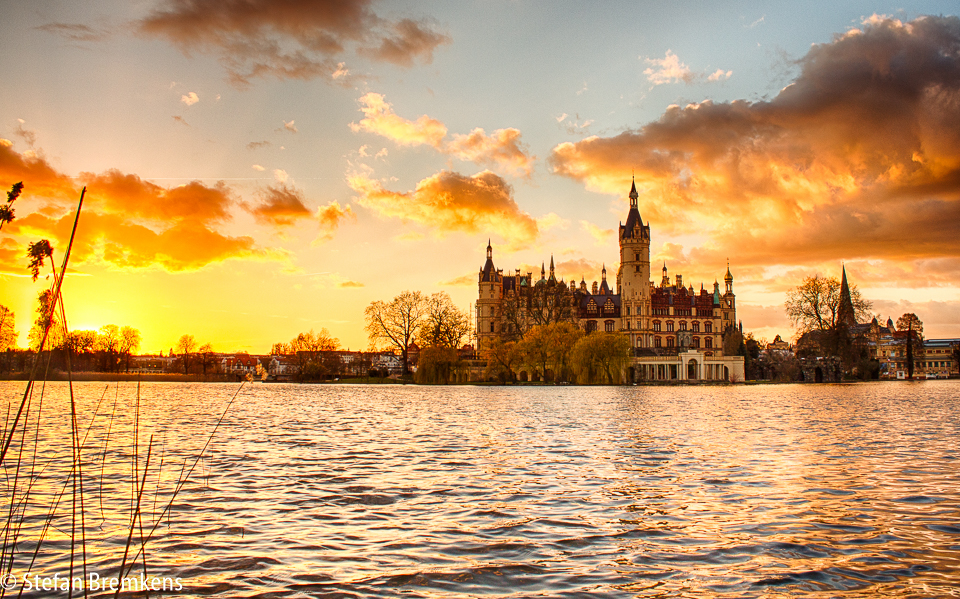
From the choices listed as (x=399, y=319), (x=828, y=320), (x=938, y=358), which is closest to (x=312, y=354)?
(x=399, y=319)

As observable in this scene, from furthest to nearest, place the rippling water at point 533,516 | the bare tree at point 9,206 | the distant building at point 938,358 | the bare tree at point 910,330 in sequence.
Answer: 1. the distant building at point 938,358
2. the bare tree at point 910,330
3. the rippling water at point 533,516
4. the bare tree at point 9,206

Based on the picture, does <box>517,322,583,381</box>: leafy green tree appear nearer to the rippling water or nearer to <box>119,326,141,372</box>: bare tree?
<box>119,326,141,372</box>: bare tree

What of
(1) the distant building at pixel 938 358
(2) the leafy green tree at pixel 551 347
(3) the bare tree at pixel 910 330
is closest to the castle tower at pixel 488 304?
(2) the leafy green tree at pixel 551 347

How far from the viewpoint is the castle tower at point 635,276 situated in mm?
125812

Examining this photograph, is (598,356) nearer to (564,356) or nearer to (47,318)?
(564,356)

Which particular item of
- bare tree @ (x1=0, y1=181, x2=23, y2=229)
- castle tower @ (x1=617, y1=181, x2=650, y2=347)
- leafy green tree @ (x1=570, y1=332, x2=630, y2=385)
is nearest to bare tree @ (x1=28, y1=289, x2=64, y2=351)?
bare tree @ (x1=0, y1=181, x2=23, y2=229)

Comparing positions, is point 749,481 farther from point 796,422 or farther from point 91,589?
point 796,422

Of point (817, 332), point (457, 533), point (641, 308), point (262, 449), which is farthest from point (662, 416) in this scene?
point (641, 308)

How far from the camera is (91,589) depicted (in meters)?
6.39

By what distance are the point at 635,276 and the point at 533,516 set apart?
121328 millimetres

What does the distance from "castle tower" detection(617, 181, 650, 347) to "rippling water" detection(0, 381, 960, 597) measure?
351 feet

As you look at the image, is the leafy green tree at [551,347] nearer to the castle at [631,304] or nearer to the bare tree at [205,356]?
the castle at [631,304]

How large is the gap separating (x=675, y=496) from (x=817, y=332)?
7812cm

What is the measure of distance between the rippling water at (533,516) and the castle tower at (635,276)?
4209 inches
